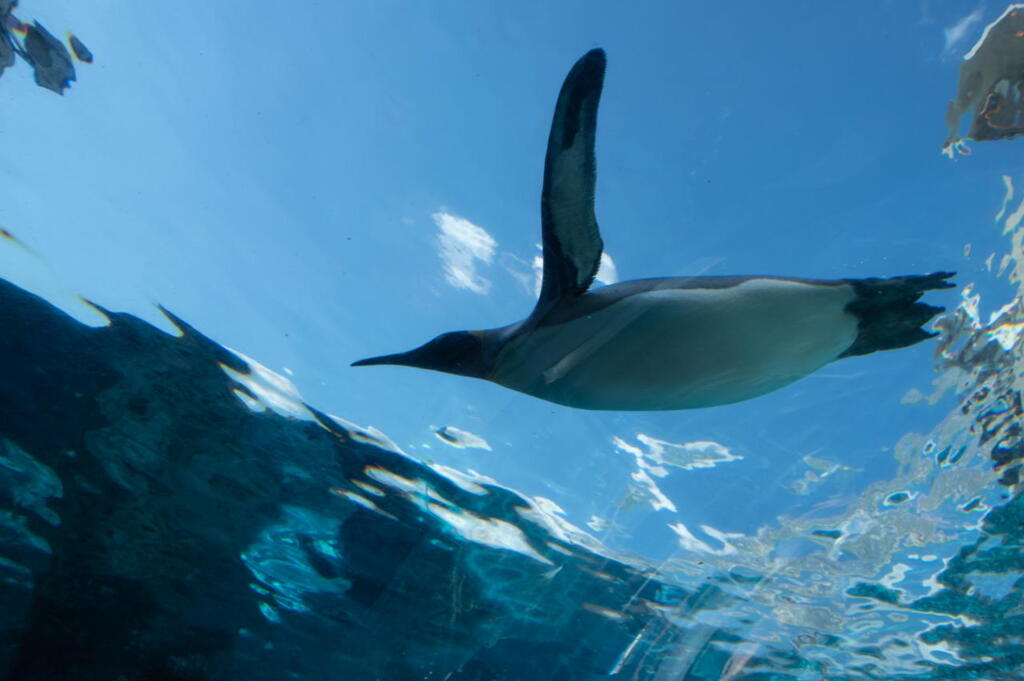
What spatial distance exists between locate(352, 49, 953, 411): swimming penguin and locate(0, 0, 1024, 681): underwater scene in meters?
0.01

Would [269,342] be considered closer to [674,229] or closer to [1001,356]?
[674,229]

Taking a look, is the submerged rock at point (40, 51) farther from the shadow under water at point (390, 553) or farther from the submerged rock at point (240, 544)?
the shadow under water at point (390, 553)

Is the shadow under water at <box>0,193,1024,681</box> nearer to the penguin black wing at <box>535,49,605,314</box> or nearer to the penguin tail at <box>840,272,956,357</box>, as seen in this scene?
the penguin tail at <box>840,272,956,357</box>

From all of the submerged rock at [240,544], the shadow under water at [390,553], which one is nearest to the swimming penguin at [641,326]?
the shadow under water at [390,553]

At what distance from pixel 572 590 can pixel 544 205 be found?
12.8m

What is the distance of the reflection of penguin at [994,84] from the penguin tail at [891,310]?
4.06m

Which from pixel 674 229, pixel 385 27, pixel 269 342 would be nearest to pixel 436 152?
pixel 385 27

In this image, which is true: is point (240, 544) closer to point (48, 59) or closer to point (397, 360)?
point (48, 59)

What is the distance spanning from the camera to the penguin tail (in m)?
2.05

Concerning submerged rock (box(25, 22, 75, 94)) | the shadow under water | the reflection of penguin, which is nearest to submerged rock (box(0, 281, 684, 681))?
the shadow under water

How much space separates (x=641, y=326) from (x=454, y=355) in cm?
68

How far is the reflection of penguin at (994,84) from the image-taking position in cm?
478

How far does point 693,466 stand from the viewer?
918 centimetres

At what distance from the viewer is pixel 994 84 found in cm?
501
